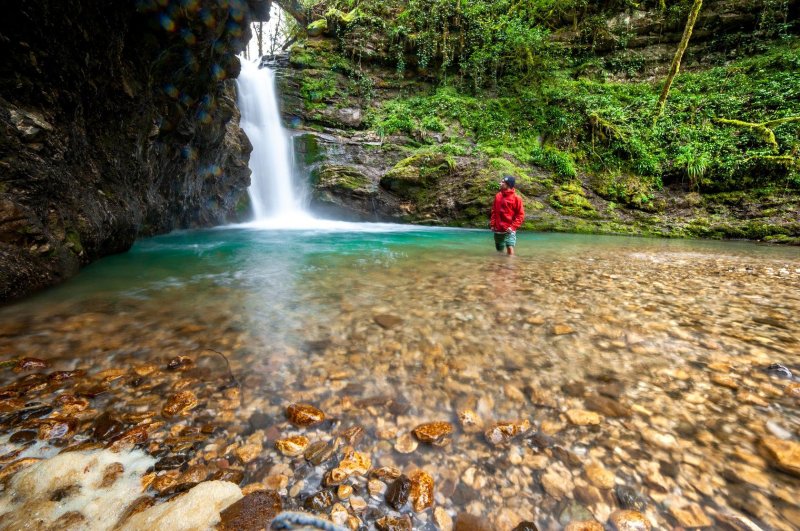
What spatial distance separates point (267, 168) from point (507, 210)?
13.1 meters

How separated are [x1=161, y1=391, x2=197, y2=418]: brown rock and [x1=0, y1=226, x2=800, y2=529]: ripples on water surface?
4cm

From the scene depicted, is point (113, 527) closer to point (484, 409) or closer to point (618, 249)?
point (484, 409)

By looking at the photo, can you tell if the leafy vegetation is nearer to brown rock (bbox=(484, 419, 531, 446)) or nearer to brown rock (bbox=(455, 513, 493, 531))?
brown rock (bbox=(484, 419, 531, 446))

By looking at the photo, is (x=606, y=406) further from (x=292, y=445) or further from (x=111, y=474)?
(x=111, y=474)

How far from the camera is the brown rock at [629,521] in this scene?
4.00 ft

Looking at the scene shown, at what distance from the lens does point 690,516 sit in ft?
4.06

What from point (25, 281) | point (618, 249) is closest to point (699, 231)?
point (618, 249)

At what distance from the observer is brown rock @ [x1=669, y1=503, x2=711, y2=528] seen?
121cm

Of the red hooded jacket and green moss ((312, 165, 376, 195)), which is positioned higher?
green moss ((312, 165, 376, 195))

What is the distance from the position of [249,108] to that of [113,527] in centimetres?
1867

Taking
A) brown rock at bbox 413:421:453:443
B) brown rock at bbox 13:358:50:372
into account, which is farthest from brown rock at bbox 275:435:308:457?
brown rock at bbox 13:358:50:372

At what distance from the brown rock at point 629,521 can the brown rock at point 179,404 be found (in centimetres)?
207

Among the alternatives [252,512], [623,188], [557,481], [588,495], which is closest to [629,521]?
[588,495]

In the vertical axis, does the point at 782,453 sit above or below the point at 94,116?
below
